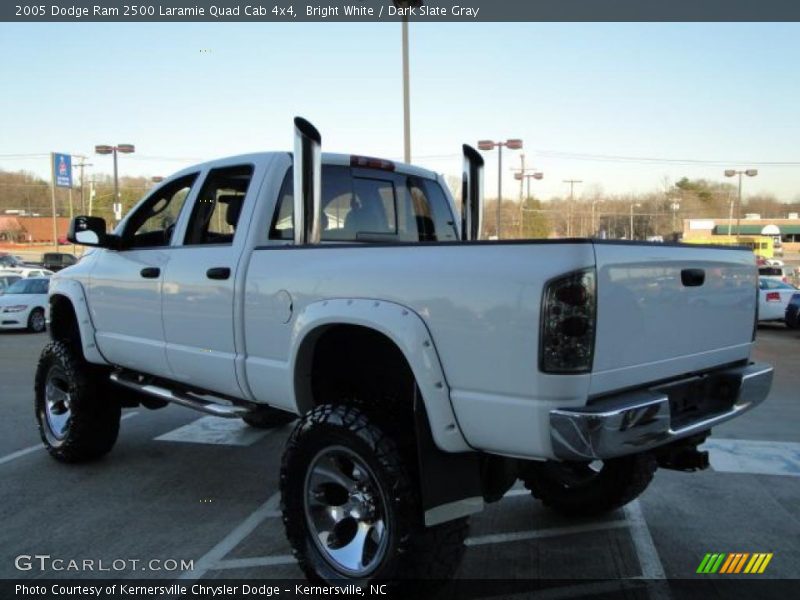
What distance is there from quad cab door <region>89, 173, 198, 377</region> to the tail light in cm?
278

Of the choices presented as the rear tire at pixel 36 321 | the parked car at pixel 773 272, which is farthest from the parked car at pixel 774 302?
the rear tire at pixel 36 321

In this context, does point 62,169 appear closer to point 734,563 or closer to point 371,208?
point 371,208

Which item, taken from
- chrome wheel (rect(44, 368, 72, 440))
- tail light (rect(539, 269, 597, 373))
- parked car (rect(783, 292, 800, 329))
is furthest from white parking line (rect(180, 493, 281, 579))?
parked car (rect(783, 292, 800, 329))

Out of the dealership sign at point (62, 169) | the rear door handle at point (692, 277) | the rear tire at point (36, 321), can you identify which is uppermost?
the dealership sign at point (62, 169)

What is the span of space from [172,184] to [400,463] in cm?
288

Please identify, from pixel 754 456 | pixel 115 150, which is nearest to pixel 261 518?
pixel 754 456

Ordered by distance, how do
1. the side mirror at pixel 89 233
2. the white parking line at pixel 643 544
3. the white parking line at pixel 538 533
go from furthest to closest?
the side mirror at pixel 89 233, the white parking line at pixel 538 533, the white parking line at pixel 643 544

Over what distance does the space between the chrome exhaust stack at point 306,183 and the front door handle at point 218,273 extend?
0.43 metres

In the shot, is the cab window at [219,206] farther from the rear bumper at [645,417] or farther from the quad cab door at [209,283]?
the rear bumper at [645,417]

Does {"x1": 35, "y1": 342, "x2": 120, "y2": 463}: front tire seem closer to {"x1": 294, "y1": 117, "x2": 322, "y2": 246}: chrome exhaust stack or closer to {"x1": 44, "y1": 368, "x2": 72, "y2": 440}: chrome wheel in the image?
{"x1": 44, "y1": 368, "x2": 72, "y2": 440}: chrome wheel

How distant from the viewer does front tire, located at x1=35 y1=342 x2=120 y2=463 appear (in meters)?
5.29

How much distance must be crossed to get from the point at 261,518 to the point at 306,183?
214cm

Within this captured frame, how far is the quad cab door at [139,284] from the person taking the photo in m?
4.47
